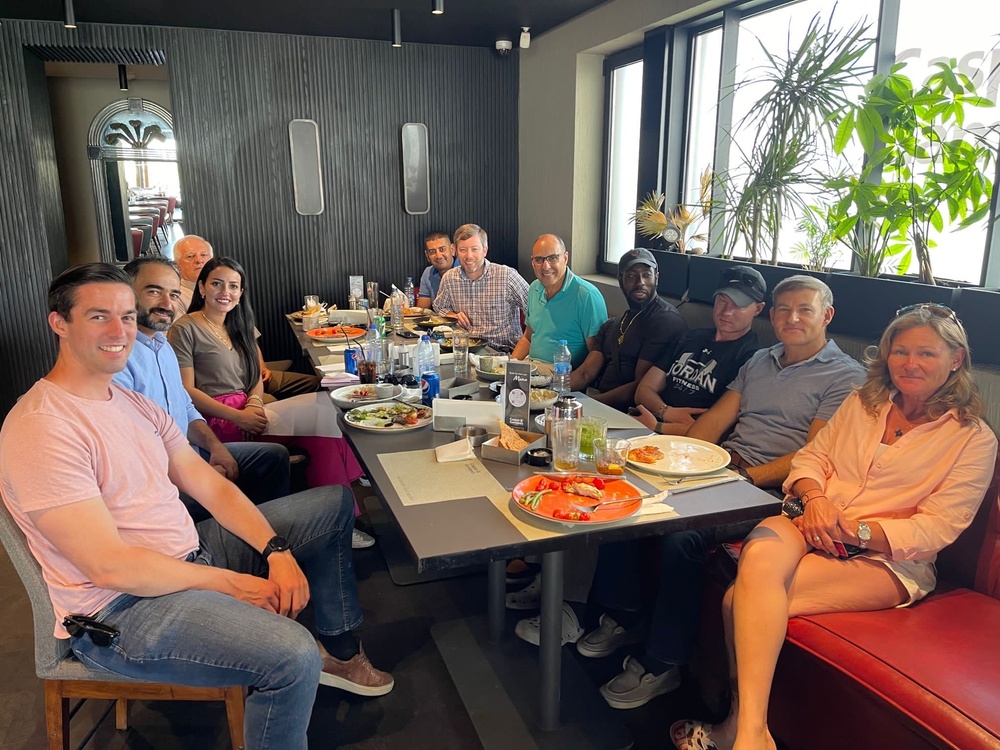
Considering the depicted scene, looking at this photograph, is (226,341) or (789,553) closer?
(789,553)

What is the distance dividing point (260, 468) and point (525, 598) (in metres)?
1.14

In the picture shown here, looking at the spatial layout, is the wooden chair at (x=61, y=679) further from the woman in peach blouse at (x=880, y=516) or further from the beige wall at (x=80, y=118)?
the beige wall at (x=80, y=118)

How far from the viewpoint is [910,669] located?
4.84ft

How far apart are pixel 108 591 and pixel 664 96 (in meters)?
3.69

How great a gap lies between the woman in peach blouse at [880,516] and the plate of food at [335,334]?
252 cm

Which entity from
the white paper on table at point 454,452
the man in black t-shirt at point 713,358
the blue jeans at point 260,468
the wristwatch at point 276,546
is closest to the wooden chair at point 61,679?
the wristwatch at point 276,546

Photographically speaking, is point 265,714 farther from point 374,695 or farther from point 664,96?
point 664,96

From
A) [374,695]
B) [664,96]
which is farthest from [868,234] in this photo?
[374,695]

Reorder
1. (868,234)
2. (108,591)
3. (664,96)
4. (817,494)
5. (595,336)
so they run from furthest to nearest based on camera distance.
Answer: (664,96)
(595,336)
(868,234)
(817,494)
(108,591)

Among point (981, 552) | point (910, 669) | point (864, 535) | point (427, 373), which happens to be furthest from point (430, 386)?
point (981, 552)

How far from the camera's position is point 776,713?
1.84 metres

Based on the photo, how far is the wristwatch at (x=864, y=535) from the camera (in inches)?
68.5

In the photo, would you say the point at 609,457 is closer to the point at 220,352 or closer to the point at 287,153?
the point at 220,352

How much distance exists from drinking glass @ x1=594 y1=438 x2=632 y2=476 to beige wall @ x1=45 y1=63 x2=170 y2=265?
6.03m
